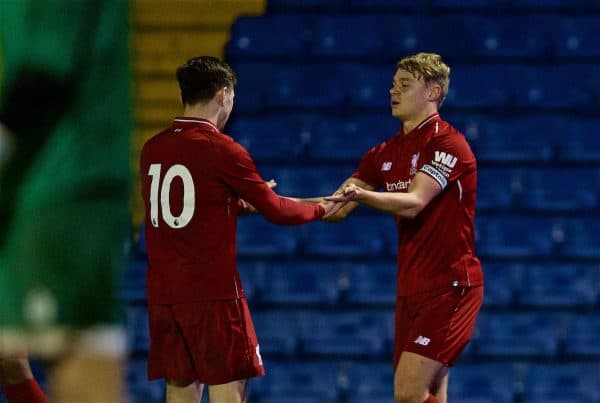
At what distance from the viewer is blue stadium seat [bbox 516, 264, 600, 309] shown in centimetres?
721

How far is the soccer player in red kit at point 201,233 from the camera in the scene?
4.12m

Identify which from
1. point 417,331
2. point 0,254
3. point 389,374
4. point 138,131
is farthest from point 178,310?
point 138,131

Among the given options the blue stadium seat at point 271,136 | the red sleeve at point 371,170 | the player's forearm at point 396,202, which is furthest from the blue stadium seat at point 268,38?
the player's forearm at point 396,202

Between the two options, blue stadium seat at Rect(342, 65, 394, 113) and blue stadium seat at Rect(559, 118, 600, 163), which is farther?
blue stadium seat at Rect(342, 65, 394, 113)

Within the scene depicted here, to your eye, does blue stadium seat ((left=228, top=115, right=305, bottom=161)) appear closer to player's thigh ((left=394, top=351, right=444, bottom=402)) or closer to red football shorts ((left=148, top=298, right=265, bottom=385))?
player's thigh ((left=394, top=351, right=444, bottom=402))

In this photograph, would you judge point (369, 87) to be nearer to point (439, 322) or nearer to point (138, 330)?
point (138, 330)

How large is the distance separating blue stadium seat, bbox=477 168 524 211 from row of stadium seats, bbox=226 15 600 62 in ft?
3.37

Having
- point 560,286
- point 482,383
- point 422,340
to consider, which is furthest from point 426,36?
point 422,340

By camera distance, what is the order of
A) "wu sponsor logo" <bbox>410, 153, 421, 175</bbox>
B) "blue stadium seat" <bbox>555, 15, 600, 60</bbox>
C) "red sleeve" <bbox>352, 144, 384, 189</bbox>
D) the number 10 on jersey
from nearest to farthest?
the number 10 on jersey → "wu sponsor logo" <bbox>410, 153, 421, 175</bbox> → "red sleeve" <bbox>352, 144, 384, 189</bbox> → "blue stadium seat" <bbox>555, 15, 600, 60</bbox>

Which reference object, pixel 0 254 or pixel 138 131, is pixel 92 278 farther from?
pixel 138 131

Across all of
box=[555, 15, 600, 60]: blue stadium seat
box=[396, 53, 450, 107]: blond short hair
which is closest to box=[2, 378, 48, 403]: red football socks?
box=[396, 53, 450, 107]: blond short hair

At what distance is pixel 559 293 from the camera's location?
7.24 metres

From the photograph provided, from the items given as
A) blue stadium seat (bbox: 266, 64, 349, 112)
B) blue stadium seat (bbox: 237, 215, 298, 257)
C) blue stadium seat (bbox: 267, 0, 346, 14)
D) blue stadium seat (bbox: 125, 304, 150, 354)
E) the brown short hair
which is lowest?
blue stadium seat (bbox: 125, 304, 150, 354)

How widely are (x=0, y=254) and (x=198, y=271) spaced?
2258mm
